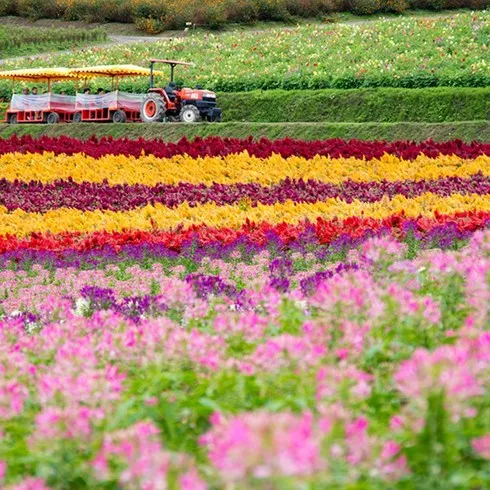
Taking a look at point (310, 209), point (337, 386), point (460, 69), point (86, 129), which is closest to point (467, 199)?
point (310, 209)

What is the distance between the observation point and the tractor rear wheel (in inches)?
913

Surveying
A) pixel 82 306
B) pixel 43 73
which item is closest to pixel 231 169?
pixel 82 306

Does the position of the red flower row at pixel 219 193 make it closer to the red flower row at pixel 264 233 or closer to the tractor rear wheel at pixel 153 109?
the red flower row at pixel 264 233

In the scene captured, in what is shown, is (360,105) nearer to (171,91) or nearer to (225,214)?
(171,91)

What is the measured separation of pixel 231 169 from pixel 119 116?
11.0 meters

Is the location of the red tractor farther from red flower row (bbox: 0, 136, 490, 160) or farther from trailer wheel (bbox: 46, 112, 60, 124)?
red flower row (bbox: 0, 136, 490, 160)

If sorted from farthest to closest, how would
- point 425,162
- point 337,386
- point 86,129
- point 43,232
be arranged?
point 86,129
point 425,162
point 43,232
point 337,386

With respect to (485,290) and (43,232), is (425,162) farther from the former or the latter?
(485,290)

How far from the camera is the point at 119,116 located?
24.7m

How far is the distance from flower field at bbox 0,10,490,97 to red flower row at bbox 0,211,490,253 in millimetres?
15127

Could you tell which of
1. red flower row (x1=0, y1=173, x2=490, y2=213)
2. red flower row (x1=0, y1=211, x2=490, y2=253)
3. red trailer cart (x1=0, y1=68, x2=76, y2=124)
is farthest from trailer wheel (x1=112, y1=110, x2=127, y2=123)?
red flower row (x1=0, y1=211, x2=490, y2=253)

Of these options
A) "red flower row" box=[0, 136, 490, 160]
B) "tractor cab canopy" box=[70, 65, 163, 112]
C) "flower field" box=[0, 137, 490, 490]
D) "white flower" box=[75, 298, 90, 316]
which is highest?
"flower field" box=[0, 137, 490, 490]

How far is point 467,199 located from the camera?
34.3 ft

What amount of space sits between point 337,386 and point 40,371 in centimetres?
102
